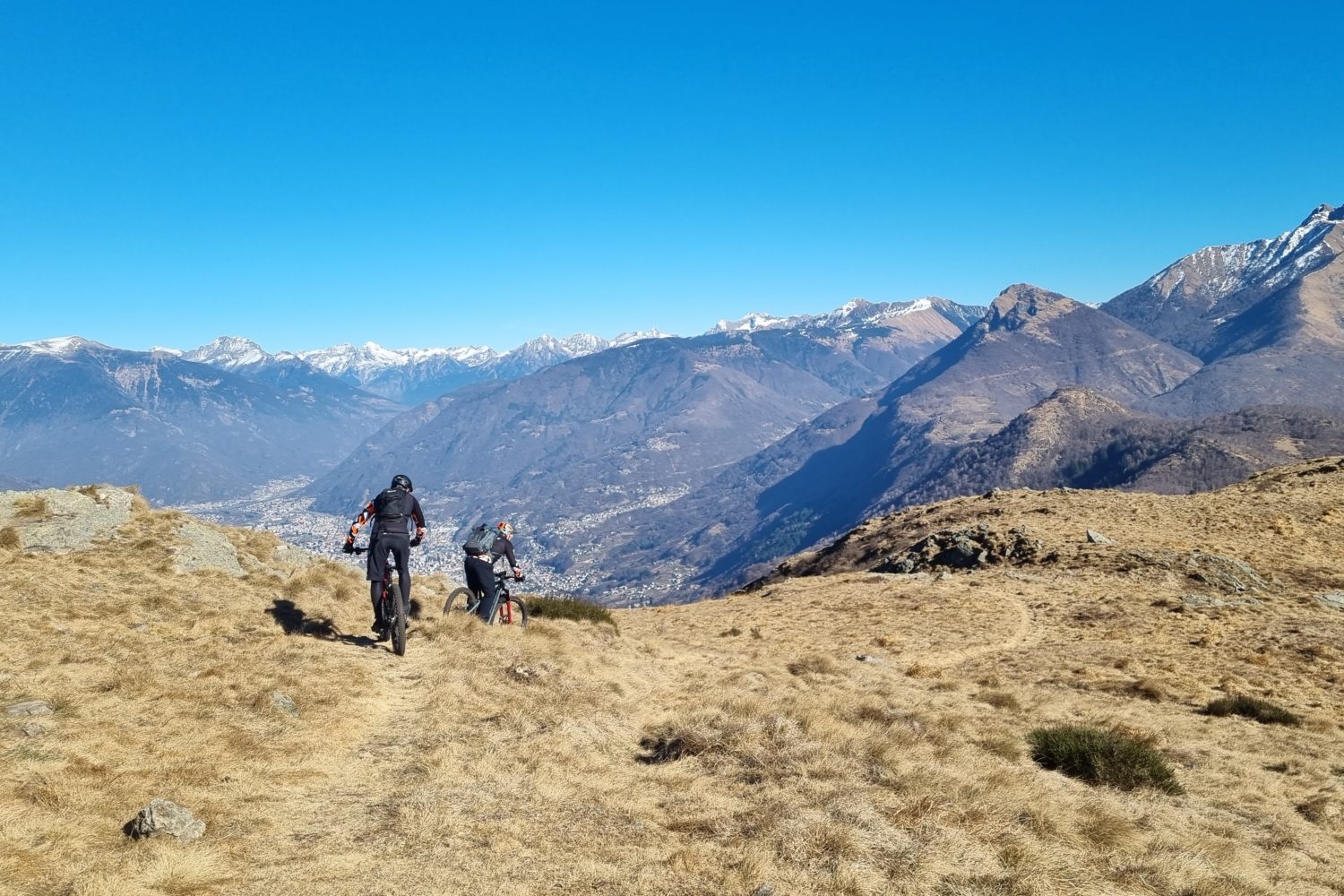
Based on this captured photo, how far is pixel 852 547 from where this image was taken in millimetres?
42469

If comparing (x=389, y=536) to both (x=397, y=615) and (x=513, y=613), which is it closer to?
(x=397, y=615)

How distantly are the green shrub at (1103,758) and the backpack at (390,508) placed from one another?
12.6 metres

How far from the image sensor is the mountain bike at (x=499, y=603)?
17.1 meters

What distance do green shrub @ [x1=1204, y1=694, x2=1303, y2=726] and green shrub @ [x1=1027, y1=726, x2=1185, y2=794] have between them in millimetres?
4389

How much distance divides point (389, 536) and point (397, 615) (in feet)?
5.48

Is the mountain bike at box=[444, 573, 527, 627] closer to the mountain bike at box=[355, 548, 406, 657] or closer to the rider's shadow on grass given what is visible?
the rider's shadow on grass

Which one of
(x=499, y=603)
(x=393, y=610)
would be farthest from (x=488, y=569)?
(x=393, y=610)

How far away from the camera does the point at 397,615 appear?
1412cm

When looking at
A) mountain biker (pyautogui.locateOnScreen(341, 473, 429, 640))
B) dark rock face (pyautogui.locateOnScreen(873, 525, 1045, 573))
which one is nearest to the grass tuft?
mountain biker (pyautogui.locateOnScreen(341, 473, 429, 640))

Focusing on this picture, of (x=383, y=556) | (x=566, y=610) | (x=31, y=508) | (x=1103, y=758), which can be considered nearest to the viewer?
(x=1103, y=758)

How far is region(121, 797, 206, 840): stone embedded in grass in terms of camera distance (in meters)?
6.50

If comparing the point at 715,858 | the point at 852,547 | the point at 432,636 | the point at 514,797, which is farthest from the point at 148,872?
the point at 852,547

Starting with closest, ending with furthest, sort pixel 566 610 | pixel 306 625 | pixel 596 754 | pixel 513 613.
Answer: pixel 596 754, pixel 306 625, pixel 513 613, pixel 566 610

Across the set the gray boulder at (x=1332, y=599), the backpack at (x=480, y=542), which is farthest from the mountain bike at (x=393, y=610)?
the gray boulder at (x=1332, y=599)
